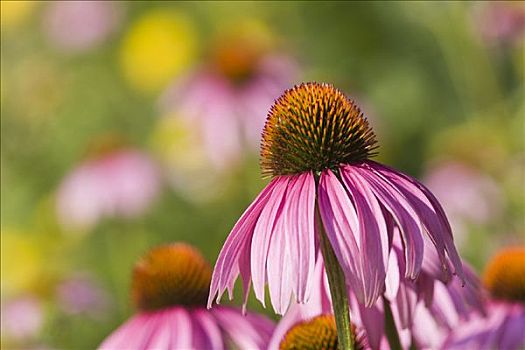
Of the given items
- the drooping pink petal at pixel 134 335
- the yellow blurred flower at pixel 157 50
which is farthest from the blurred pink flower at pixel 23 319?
the yellow blurred flower at pixel 157 50

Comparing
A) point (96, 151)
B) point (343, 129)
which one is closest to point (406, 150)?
point (96, 151)

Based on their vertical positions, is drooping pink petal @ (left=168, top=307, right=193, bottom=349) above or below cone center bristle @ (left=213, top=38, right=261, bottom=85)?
below

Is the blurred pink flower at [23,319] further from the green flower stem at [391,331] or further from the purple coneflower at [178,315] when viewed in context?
the green flower stem at [391,331]

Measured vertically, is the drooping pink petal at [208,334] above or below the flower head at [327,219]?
below

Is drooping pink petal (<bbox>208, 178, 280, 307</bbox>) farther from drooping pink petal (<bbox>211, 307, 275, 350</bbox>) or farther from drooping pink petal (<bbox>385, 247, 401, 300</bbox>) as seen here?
drooping pink petal (<bbox>211, 307, 275, 350</bbox>)

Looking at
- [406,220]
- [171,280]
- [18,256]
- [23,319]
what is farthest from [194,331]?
[18,256]

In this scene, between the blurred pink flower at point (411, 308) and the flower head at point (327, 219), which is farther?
the blurred pink flower at point (411, 308)

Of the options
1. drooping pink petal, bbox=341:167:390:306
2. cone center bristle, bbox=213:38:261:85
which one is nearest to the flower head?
drooping pink petal, bbox=341:167:390:306
